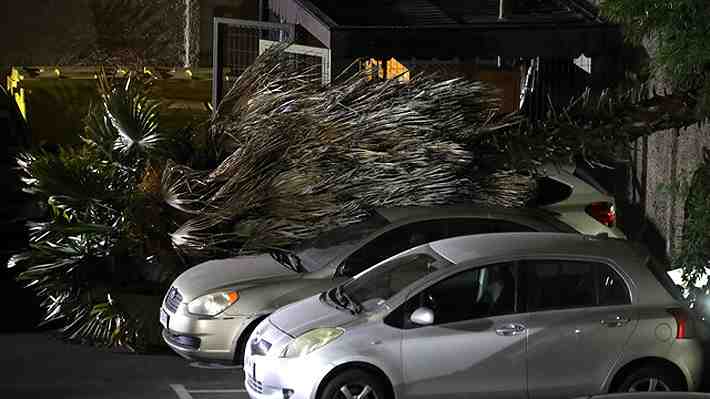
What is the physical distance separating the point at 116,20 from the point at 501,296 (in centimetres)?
1671

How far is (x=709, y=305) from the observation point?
39.4 feet

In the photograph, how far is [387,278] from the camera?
35.3 feet

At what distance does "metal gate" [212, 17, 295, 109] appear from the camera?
56.4 feet

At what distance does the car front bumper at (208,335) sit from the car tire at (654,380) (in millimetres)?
3363

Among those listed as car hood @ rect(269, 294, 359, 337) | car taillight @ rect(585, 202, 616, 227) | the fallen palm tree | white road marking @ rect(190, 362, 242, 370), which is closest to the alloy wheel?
car hood @ rect(269, 294, 359, 337)

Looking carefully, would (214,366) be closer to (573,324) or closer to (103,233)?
(103,233)

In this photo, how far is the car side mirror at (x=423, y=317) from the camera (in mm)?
9898

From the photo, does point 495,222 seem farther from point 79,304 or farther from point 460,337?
point 79,304

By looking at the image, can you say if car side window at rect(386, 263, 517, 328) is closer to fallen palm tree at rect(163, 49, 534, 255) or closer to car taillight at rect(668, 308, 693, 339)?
car taillight at rect(668, 308, 693, 339)

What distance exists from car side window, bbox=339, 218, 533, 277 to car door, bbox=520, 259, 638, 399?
228cm

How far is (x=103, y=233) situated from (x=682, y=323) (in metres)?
6.21

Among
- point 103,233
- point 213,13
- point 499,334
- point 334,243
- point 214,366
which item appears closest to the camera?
point 499,334

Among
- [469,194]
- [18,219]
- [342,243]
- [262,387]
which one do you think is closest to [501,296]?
[262,387]

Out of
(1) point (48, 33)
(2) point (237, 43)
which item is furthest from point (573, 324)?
(1) point (48, 33)
